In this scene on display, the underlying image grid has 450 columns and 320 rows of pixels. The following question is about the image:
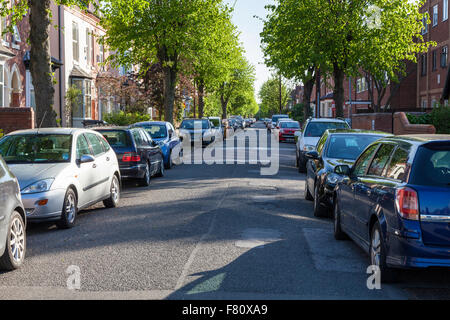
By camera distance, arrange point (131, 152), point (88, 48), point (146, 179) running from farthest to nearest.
→ point (88, 48) → point (146, 179) → point (131, 152)

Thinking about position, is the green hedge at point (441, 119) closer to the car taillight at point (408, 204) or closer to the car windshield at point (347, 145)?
the car windshield at point (347, 145)

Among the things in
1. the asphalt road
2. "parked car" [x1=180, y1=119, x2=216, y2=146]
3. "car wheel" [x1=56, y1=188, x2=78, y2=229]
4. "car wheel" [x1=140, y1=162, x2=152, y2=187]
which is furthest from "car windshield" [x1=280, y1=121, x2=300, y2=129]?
"car wheel" [x1=56, y1=188, x2=78, y2=229]

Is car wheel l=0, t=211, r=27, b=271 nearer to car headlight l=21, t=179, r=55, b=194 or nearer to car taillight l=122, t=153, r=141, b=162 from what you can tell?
car headlight l=21, t=179, r=55, b=194

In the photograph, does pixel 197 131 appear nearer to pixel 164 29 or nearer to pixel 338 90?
pixel 164 29

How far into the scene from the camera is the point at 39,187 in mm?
9156

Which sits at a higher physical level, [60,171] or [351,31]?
[351,31]

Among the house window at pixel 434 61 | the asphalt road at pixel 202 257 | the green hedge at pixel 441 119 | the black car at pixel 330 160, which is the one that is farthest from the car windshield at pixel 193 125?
the asphalt road at pixel 202 257

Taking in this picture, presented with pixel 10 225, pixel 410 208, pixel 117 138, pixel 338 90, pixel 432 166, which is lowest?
pixel 10 225

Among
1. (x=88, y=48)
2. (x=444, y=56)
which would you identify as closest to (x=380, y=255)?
(x=88, y=48)

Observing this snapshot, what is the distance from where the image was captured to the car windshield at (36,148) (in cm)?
1016

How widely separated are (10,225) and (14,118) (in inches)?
658
